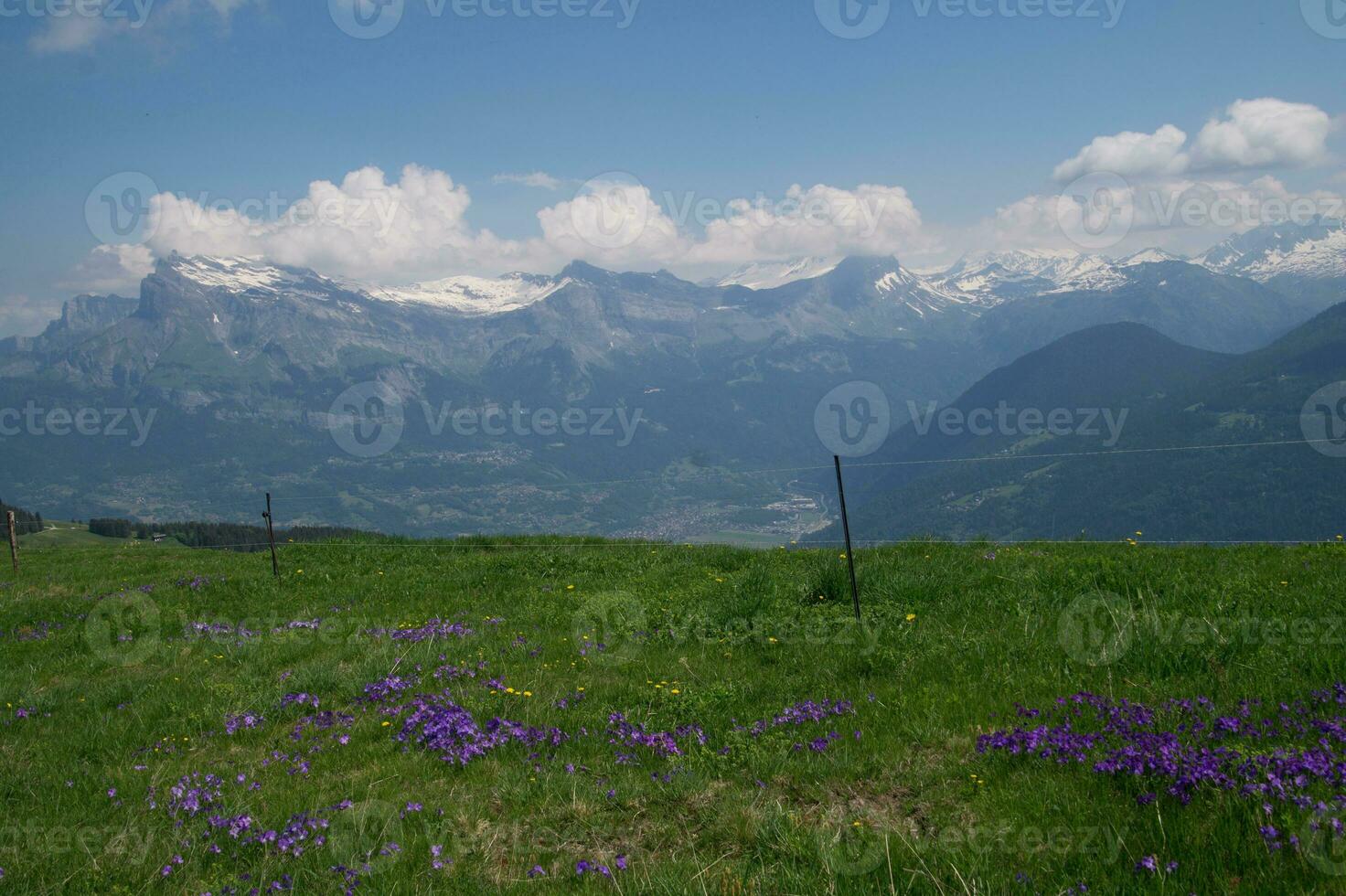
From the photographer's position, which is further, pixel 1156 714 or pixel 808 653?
pixel 808 653

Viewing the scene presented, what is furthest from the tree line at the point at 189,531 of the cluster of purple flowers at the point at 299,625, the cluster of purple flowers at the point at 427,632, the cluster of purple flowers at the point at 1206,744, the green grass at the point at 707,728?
the cluster of purple flowers at the point at 1206,744

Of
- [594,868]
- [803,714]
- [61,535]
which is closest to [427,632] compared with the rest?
[803,714]

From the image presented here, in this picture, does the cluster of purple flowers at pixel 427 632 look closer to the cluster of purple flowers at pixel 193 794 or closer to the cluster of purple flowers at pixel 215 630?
the cluster of purple flowers at pixel 215 630

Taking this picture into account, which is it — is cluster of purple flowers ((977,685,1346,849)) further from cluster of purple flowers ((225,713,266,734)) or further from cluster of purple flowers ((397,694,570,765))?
cluster of purple flowers ((225,713,266,734))

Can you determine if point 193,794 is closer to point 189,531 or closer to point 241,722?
point 241,722

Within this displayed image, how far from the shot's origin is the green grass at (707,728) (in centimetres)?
575

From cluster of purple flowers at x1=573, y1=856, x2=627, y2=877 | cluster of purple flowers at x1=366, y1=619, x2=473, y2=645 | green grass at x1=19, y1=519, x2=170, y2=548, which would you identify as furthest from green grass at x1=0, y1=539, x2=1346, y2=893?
green grass at x1=19, y1=519, x2=170, y2=548

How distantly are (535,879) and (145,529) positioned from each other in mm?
189187

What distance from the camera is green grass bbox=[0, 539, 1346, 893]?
18.9 feet

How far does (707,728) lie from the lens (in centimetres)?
879

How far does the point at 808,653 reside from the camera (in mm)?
11039

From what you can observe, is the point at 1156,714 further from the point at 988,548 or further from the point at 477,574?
the point at 477,574

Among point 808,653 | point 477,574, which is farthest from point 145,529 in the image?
point 808,653

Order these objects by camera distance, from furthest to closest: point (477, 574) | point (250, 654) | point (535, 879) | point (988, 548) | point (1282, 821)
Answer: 1. point (477, 574)
2. point (988, 548)
3. point (250, 654)
4. point (535, 879)
5. point (1282, 821)
